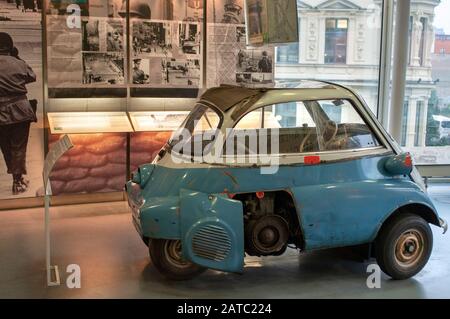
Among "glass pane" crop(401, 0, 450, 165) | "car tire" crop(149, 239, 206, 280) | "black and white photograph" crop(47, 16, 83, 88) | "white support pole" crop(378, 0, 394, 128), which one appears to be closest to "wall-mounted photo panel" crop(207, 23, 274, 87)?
"black and white photograph" crop(47, 16, 83, 88)

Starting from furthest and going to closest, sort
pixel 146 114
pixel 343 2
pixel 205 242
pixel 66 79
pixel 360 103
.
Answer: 1. pixel 343 2
2. pixel 146 114
3. pixel 66 79
4. pixel 360 103
5. pixel 205 242

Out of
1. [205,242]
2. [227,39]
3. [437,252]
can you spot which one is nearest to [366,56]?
[227,39]

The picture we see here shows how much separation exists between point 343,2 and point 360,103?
13.8 ft

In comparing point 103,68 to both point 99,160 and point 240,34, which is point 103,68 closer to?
point 99,160

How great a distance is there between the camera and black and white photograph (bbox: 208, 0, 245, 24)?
7.77 m

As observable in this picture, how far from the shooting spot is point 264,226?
4.66 meters

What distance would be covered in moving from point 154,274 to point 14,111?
3.05 m

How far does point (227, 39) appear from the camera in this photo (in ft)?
25.9

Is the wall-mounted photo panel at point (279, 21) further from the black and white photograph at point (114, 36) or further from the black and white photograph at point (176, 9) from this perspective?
the black and white photograph at point (114, 36)

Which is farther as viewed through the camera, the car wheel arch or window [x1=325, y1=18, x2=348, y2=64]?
window [x1=325, y1=18, x2=348, y2=64]

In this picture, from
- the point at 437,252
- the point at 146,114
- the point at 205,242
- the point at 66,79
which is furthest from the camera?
the point at 146,114

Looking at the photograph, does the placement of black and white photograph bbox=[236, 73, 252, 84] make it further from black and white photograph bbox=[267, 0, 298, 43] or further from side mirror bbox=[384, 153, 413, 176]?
side mirror bbox=[384, 153, 413, 176]

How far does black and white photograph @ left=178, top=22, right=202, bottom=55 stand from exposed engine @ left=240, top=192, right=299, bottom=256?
3.51 metres

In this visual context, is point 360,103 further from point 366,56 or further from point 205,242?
point 366,56
